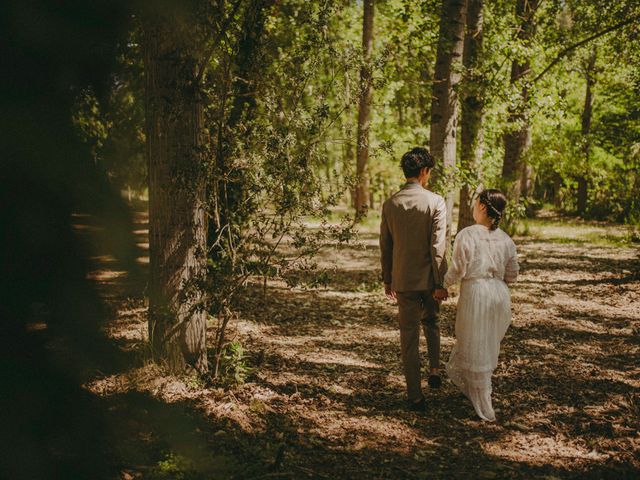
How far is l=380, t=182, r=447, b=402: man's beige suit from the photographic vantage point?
4.96 m

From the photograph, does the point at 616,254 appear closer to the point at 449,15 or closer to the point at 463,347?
the point at 449,15

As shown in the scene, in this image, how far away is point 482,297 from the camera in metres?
4.89

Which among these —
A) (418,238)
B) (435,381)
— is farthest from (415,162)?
(435,381)

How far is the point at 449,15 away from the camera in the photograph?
9.13 metres

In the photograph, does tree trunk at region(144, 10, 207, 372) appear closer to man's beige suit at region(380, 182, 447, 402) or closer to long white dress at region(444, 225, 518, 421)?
man's beige suit at region(380, 182, 447, 402)

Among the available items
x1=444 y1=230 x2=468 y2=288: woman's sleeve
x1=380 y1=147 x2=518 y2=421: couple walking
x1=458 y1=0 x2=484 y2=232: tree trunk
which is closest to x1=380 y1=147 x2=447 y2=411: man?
x1=380 y1=147 x2=518 y2=421: couple walking

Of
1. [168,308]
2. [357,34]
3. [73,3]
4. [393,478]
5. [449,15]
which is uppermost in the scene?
[357,34]

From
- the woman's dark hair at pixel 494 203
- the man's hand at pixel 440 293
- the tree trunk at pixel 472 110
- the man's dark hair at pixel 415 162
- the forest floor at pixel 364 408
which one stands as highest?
the tree trunk at pixel 472 110

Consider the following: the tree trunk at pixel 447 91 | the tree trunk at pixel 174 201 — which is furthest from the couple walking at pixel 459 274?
the tree trunk at pixel 447 91

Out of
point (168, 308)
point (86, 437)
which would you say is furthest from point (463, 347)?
point (86, 437)

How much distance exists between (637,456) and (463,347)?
163cm

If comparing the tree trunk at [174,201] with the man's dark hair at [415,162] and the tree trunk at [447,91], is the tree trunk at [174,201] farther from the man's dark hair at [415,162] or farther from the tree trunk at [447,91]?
the tree trunk at [447,91]

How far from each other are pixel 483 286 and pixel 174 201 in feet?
10.2

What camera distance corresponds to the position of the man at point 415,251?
4.96 meters
